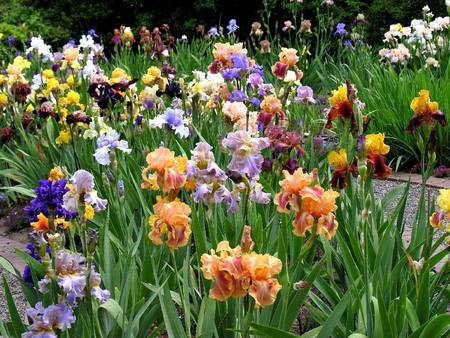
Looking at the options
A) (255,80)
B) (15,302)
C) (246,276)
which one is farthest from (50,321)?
(255,80)

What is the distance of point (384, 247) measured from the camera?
81.7 inches

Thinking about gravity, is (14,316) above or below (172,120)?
below

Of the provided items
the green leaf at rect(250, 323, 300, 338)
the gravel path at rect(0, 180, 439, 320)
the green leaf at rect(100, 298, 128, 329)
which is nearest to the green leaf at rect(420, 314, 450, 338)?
the green leaf at rect(250, 323, 300, 338)

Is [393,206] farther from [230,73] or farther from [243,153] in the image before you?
[243,153]

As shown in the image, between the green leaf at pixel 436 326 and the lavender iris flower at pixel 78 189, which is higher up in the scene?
the lavender iris flower at pixel 78 189

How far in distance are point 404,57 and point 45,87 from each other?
3036 millimetres

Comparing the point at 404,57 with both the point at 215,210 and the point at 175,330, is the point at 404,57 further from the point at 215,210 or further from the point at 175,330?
the point at 175,330

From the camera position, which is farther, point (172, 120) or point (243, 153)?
point (172, 120)

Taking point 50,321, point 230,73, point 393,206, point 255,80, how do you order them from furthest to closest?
point 393,206 → point 255,80 → point 230,73 → point 50,321

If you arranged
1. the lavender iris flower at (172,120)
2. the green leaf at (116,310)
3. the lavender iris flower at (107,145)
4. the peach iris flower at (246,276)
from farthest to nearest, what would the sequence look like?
the lavender iris flower at (172,120), the lavender iris flower at (107,145), the green leaf at (116,310), the peach iris flower at (246,276)

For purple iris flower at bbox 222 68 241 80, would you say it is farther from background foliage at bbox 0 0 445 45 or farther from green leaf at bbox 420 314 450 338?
background foliage at bbox 0 0 445 45

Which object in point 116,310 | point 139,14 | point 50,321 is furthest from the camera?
point 139,14

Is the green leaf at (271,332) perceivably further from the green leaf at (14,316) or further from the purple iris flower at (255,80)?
the purple iris flower at (255,80)

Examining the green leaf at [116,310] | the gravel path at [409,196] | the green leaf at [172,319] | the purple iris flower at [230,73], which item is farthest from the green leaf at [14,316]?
the gravel path at [409,196]
